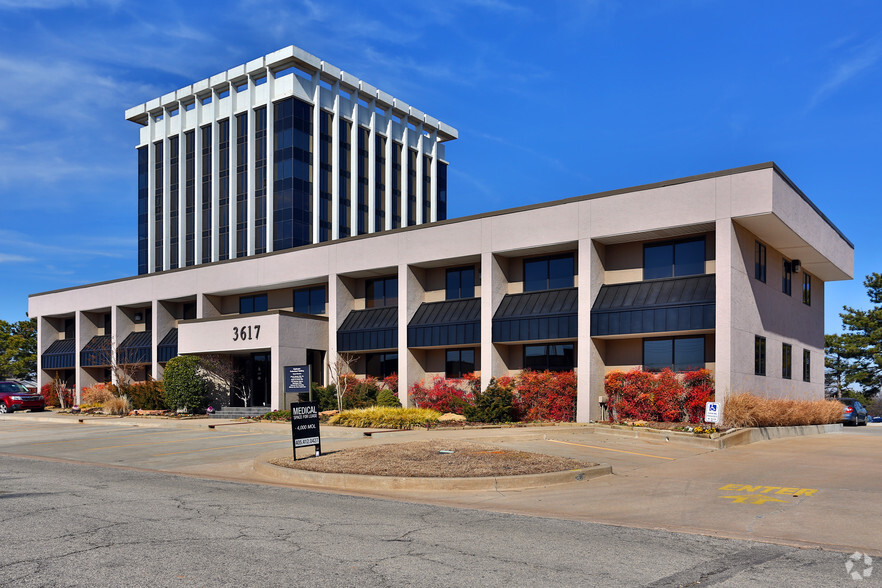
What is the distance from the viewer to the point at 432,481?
42.9ft

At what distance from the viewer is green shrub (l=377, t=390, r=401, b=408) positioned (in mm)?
31505

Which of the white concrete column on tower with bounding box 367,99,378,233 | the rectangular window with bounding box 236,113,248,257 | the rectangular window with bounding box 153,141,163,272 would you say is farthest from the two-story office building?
the white concrete column on tower with bounding box 367,99,378,233

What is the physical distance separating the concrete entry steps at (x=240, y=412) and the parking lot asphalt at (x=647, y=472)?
6.80 m

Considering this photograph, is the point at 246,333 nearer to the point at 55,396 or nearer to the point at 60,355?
the point at 55,396

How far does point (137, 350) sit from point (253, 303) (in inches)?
346

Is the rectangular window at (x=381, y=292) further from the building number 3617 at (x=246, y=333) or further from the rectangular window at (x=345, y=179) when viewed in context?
the rectangular window at (x=345, y=179)

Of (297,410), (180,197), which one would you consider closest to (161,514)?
(297,410)

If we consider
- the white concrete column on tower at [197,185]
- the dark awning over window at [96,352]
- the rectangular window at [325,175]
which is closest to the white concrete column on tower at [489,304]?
the dark awning over window at [96,352]

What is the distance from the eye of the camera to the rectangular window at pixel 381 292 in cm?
3509

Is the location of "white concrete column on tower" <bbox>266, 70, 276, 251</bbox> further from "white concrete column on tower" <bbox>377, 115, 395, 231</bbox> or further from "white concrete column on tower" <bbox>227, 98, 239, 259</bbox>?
"white concrete column on tower" <bbox>377, 115, 395, 231</bbox>

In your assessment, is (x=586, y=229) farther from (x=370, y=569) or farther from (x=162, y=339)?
(x=162, y=339)

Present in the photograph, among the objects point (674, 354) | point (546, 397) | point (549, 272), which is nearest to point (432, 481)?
point (546, 397)

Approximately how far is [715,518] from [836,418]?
2316 cm

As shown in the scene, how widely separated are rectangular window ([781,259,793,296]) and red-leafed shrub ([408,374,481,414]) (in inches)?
503
